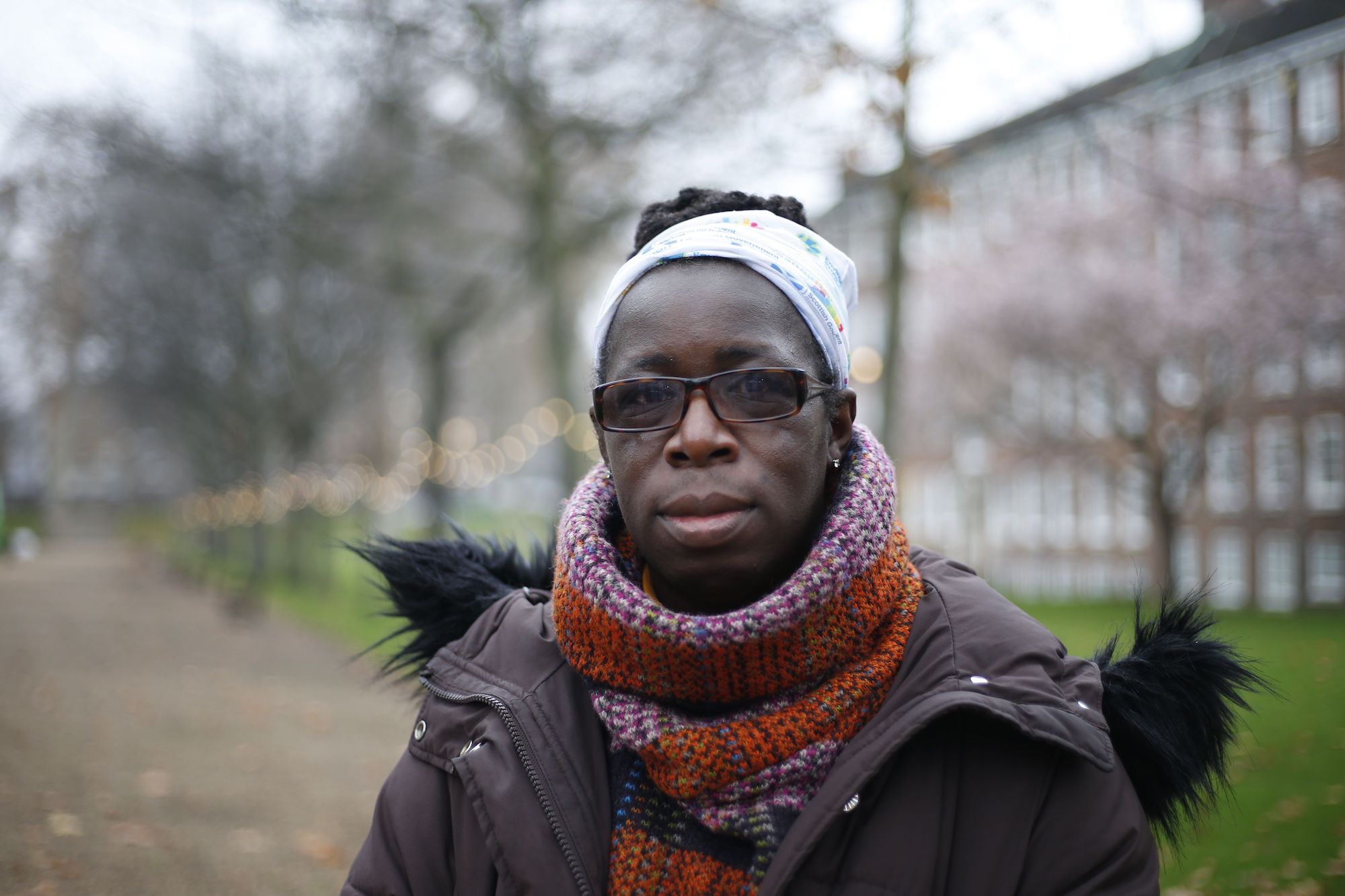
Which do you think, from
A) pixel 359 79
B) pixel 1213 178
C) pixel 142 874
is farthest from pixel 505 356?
pixel 142 874

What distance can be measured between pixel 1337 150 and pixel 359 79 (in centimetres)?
1184

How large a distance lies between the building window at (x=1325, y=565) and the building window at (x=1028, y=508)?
9.62m

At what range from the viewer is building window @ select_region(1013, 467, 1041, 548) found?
1352 inches

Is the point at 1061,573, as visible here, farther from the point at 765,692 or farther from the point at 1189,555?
the point at 765,692

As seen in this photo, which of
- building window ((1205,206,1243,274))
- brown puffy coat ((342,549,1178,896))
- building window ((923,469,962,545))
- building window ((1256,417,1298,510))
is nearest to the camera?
brown puffy coat ((342,549,1178,896))

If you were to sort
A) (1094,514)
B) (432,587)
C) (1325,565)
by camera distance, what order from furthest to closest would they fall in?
(1094,514) → (1325,565) → (432,587)

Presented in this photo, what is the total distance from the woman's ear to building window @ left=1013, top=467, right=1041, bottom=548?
33.6 metres

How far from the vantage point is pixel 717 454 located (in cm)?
185

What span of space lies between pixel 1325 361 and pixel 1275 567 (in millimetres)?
7639

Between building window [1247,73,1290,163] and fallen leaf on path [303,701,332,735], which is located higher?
building window [1247,73,1290,163]

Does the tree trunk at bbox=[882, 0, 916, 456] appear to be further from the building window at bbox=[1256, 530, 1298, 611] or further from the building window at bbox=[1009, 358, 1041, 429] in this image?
the building window at bbox=[1256, 530, 1298, 611]

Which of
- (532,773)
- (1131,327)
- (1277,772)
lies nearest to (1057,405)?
(1131,327)

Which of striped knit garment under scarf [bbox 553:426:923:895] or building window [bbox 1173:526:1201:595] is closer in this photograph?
striped knit garment under scarf [bbox 553:426:923:895]

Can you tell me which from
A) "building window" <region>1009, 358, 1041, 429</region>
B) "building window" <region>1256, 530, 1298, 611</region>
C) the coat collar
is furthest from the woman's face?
"building window" <region>1256, 530, 1298, 611</region>
